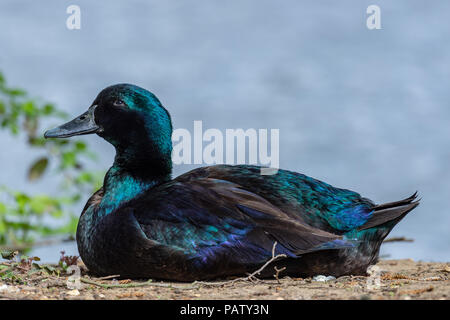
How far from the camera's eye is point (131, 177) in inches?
209

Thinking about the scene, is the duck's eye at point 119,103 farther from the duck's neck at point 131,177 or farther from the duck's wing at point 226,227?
the duck's wing at point 226,227

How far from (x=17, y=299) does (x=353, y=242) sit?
235cm

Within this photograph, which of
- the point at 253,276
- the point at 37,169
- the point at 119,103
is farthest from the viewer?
the point at 37,169

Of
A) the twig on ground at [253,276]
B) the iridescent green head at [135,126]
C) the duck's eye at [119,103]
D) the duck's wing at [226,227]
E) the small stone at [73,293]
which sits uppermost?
the duck's eye at [119,103]

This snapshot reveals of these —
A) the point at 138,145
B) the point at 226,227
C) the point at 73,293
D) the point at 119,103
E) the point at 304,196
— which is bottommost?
the point at 73,293

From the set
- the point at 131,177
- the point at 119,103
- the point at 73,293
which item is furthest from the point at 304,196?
the point at 73,293

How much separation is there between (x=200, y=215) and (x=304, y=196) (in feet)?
2.90

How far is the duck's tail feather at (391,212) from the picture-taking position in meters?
5.18

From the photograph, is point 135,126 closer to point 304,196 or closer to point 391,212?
point 304,196

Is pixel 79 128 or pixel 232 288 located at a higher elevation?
pixel 79 128

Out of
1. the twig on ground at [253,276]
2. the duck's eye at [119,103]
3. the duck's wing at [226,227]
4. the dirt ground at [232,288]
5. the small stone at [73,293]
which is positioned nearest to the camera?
the dirt ground at [232,288]

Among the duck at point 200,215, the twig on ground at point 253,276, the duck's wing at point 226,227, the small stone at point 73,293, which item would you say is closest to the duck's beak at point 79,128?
the duck at point 200,215

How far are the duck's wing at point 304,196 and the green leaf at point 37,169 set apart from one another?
246cm
